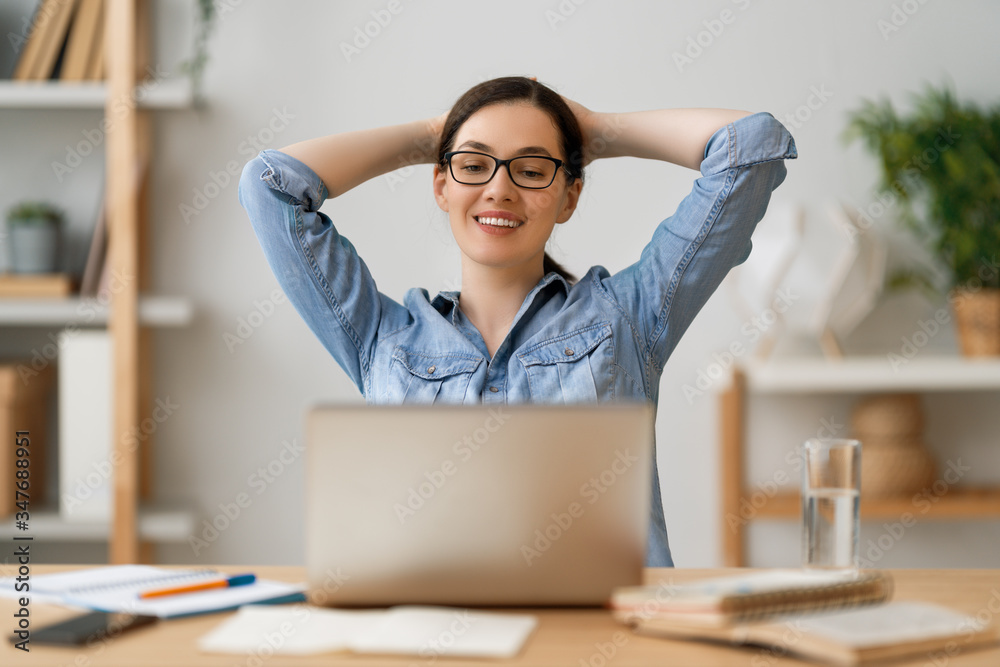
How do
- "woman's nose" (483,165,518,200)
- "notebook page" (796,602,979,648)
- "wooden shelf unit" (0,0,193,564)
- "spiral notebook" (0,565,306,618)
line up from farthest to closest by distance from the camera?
1. "wooden shelf unit" (0,0,193,564)
2. "woman's nose" (483,165,518,200)
3. "spiral notebook" (0,565,306,618)
4. "notebook page" (796,602,979,648)

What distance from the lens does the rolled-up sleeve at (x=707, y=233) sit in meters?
1.40

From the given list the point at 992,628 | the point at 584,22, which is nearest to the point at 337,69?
the point at 584,22

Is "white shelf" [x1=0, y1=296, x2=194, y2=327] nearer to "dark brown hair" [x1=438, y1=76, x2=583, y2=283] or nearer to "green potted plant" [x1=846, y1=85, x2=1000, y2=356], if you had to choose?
"dark brown hair" [x1=438, y1=76, x2=583, y2=283]

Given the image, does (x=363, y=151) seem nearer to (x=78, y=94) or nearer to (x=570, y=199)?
(x=570, y=199)

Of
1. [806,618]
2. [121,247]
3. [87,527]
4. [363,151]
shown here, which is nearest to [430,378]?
[363,151]

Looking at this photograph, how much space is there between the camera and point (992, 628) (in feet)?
2.49

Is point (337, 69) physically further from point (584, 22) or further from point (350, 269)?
point (350, 269)

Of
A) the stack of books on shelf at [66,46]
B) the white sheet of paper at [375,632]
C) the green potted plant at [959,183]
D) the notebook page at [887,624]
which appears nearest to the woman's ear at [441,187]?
the white sheet of paper at [375,632]

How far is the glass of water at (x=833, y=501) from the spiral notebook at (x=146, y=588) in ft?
1.60

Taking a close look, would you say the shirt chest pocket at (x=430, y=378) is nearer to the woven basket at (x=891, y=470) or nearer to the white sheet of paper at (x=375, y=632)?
the white sheet of paper at (x=375, y=632)

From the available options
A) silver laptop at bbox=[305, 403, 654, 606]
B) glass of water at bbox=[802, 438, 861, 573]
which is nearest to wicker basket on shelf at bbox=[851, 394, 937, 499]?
glass of water at bbox=[802, 438, 861, 573]

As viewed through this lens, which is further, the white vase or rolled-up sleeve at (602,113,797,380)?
the white vase

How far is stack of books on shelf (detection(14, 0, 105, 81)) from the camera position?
2.22 m

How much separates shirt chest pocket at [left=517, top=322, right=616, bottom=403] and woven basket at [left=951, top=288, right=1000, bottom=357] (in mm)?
1321
